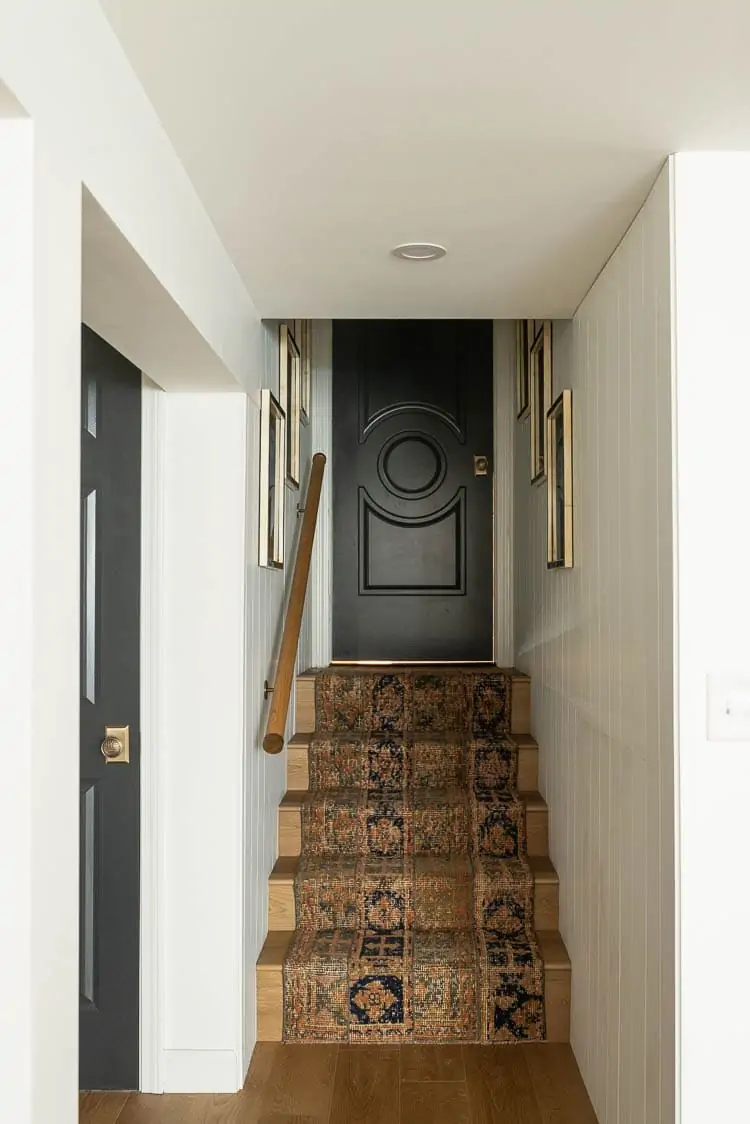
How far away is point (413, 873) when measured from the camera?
3.45m

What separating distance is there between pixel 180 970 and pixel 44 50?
2.41 m

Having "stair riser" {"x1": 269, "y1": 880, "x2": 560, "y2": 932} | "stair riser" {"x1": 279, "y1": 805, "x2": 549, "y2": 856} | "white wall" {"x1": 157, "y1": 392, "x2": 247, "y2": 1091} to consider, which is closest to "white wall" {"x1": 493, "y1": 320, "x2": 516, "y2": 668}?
"stair riser" {"x1": 279, "y1": 805, "x2": 549, "y2": 856}

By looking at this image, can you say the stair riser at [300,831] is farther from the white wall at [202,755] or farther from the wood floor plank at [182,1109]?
the wood floor plank at [182,1109]

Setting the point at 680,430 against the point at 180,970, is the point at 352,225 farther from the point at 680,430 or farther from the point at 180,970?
the point at 180,970

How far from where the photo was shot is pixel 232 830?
2.86 metres

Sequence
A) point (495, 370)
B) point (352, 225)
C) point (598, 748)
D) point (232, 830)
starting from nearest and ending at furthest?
1. point (352, 225)
2. point (598, 748)
3. point (232, 830)
4. point (495, 370)

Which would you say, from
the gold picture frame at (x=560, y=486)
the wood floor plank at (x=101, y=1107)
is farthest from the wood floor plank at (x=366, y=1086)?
the gold picture frame at (x=560, y=486)

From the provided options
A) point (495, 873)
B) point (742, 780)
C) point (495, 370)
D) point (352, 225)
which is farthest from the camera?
point (495, 370)

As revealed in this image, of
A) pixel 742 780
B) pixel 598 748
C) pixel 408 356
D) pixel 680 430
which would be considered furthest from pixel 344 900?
pixel 408 356

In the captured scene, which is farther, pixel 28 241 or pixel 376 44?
pixel 376 44

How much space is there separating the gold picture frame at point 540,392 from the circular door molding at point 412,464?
0.90 meters

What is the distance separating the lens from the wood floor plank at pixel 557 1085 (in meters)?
2.67

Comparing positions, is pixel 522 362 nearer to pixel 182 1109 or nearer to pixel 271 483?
pixel 271 483

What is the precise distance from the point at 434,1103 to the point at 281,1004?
61 cm
